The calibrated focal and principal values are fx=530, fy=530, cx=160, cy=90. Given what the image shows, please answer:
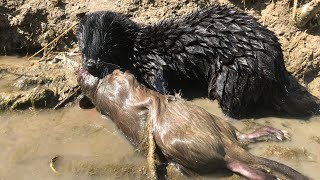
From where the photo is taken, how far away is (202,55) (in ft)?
19.0

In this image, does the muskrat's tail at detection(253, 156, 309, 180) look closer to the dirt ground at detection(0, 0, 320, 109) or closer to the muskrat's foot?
the muskrat's foot

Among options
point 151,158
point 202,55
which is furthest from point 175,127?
point 202,55

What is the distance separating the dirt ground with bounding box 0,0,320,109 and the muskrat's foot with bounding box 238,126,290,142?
1100 millimetres

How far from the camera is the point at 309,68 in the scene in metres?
6.22

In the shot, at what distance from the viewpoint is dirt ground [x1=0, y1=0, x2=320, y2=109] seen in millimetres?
6277

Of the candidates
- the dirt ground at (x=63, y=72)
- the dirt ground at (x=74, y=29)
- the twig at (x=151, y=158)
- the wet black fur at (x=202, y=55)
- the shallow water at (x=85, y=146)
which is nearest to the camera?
the twig at (x=151, y=158)

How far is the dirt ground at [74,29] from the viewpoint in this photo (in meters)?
6.28

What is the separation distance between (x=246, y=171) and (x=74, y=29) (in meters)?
3.22

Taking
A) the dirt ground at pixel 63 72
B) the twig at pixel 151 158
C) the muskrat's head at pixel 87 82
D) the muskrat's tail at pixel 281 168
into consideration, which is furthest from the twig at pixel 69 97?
the muskrat's tail at pixel 281 168

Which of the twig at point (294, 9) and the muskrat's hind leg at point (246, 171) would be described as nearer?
the muskrat's hind leg at point (246, 171)

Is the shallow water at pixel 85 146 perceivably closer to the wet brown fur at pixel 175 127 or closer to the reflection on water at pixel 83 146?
the reflection on water at pixel 83 146

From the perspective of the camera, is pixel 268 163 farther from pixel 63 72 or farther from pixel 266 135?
pixel 63 72

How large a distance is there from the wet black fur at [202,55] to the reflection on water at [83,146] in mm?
319

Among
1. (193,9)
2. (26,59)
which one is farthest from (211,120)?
(26,59)
